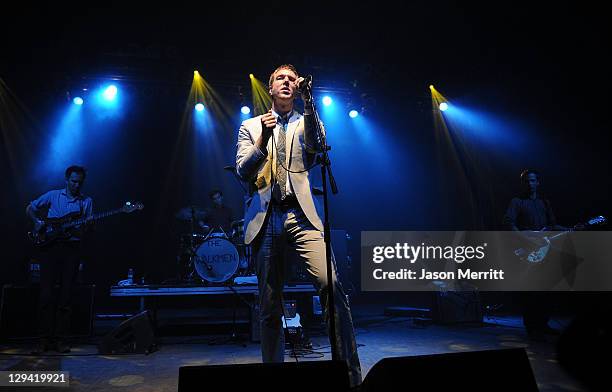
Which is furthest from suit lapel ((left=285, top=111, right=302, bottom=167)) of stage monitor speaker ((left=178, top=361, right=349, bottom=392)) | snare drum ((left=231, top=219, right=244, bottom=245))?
snare drum ((left=231, top=219, right=244, bottom=245))

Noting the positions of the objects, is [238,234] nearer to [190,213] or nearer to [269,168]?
[190,213]

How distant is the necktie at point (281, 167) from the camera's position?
2.53 meters

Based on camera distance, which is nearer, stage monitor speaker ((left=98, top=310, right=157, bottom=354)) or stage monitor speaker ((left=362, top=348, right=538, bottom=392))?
stage monitor speaker ((left=362, top=348, right=538, bottom=392))

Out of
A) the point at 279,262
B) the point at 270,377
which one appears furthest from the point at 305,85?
the point at 270,377

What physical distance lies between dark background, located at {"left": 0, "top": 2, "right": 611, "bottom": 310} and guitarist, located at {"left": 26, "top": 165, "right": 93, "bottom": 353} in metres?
2.37

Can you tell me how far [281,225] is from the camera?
251cm

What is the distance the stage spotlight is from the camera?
8.41 meters

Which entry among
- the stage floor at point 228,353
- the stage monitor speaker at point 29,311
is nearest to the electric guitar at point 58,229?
the stage monitor speaker at point 29,311

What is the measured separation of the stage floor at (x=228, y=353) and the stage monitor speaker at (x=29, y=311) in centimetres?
22

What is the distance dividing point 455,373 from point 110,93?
915cm

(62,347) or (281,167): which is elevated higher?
(281,167)

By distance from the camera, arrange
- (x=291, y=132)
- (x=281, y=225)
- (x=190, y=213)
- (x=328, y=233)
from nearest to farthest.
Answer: (x=328, y=233) < (x=281, y=225) < (x=291, y=132) < (x=190, y=213)

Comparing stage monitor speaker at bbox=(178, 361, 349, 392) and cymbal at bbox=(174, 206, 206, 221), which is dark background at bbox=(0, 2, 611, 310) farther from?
stage monitor speaker at bbox=(178, 361, 349, 392)

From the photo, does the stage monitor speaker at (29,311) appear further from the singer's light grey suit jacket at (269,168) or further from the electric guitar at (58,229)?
the singer's light grey suit jacket at (269,168)
